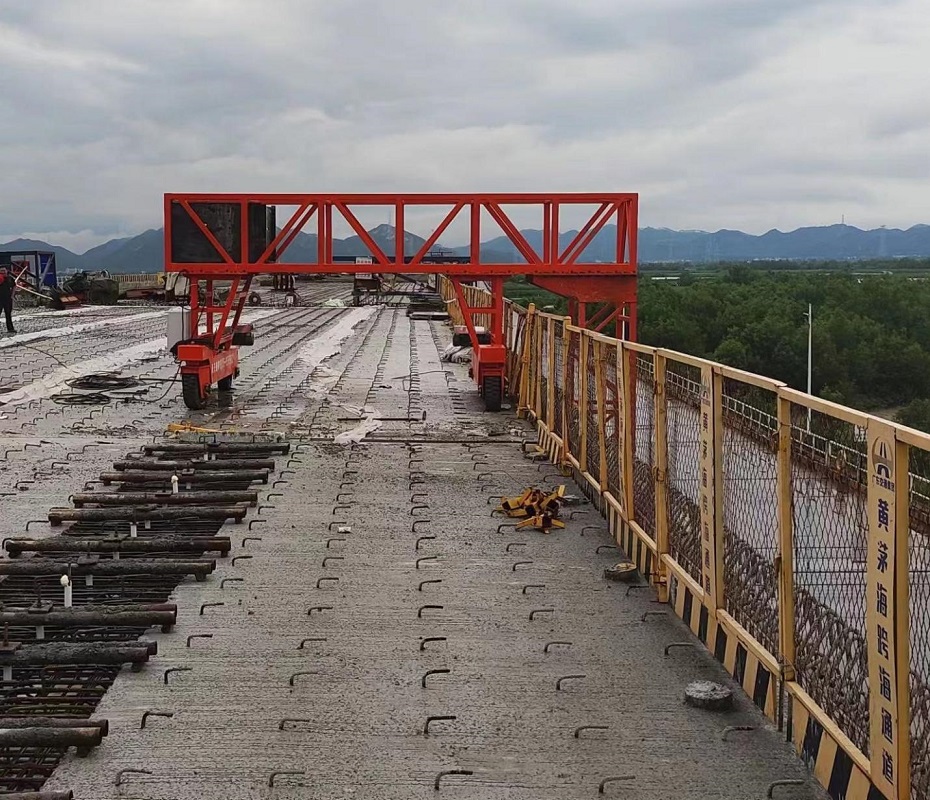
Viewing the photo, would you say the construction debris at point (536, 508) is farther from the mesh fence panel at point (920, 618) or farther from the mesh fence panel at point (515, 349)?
the mesh fence panel at point (515, 349)

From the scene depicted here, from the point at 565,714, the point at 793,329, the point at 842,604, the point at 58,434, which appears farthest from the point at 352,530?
the point at 793,329

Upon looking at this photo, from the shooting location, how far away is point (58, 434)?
14016 mm

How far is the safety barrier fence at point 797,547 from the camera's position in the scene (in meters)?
3.79

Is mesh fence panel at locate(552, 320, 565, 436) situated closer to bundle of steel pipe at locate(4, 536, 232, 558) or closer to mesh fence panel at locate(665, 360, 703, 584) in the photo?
mesh fence panel at locate(665, 360, 703, 584)

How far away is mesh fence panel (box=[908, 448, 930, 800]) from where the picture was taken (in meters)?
3.73

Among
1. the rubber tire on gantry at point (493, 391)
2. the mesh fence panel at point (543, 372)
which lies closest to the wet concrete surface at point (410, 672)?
the mesh fence panel at point (543, 372)

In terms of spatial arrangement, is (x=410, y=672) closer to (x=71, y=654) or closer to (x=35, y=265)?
(x=71, y=654)

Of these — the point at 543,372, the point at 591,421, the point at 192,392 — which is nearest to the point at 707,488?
the point at 591,421

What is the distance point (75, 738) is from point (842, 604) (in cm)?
322

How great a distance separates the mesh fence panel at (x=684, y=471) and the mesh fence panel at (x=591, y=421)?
8.65ft

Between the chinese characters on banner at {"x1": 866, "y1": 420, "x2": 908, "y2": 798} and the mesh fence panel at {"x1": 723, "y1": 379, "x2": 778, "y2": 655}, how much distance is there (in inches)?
46.6

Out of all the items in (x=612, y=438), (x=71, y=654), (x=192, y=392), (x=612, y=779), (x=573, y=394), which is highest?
(x=573, y=394)

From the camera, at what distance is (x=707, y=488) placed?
20.1 feet

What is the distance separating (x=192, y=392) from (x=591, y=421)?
7.47 metres
